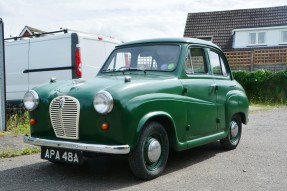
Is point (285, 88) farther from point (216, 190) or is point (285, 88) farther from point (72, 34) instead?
point (216, 190)

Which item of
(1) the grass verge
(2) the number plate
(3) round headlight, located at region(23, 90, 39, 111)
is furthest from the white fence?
(2) the number plate

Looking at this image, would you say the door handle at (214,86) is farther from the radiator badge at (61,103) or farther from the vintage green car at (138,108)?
the radiator badge at (61,103)

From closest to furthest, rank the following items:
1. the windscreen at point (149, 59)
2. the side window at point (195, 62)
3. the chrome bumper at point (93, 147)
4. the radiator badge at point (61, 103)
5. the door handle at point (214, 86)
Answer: the chrome bumper at point (93, 147) < the radiator badge at point (61, 103) < the windscreen at point (149, 59) < the side window at point (195, 62) < the door handle at point (214, 86)

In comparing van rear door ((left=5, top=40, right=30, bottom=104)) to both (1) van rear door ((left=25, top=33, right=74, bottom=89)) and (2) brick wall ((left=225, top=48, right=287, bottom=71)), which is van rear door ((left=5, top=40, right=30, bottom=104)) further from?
(2) brick wall ((left=225, top=48, right=287, bottom=71))

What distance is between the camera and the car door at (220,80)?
20.2ft

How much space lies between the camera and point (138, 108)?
14.5 ft

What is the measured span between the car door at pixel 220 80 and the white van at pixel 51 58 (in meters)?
3.53

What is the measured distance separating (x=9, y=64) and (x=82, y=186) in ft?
21.2

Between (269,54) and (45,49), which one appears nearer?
(45,49)

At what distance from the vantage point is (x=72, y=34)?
8711mm

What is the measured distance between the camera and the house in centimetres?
3056

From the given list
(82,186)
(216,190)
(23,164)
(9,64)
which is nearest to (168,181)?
(216,190)

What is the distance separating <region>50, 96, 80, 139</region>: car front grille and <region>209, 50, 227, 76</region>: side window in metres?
2.71

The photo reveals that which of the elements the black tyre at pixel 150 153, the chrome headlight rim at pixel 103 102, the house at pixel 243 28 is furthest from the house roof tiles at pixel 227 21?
the chrome headlight rim at pixel 103 102
